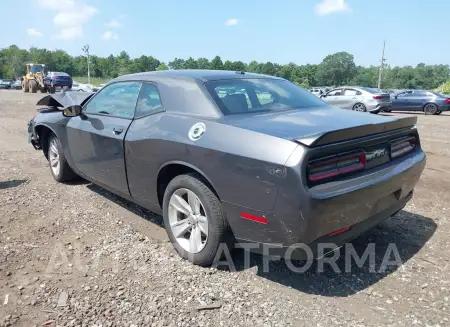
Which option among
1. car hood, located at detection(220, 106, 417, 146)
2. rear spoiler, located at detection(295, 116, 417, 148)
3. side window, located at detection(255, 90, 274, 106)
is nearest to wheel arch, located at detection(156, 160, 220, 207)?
car hood, located at detection(220, 106, 417, 146)

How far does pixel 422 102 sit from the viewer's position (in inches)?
786

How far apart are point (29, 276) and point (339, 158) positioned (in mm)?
2449

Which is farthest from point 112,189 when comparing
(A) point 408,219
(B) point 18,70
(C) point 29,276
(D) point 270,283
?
(B) point 18,70

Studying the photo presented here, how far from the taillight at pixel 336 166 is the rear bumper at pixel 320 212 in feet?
0.22

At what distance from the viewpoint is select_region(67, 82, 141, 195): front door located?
12.0 feet

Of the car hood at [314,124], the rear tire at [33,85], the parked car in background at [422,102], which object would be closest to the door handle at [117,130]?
the car hood at [314,124]

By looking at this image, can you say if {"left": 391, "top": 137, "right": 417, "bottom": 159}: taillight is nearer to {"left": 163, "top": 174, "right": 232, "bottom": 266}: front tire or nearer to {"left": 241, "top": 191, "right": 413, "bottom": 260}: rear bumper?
{"left": 241, "top": 191, "right": 413, "bottom": 260}: rear bumper

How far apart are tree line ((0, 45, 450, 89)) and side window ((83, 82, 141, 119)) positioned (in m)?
88.9

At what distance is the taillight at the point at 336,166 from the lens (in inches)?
93.1

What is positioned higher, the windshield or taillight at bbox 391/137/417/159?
the windshield

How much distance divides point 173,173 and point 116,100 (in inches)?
49.7

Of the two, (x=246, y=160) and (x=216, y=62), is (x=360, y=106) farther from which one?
(x=216, y=62)

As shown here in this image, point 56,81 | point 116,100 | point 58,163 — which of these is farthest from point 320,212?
point 56,81

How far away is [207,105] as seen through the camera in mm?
3016
